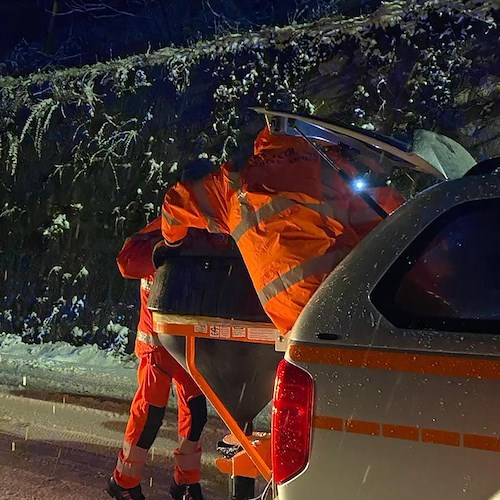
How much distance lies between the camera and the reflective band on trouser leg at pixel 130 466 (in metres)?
4.07

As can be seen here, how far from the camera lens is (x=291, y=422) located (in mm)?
2182

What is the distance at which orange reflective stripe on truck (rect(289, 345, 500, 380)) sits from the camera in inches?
76.7

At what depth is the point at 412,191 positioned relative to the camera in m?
7.41

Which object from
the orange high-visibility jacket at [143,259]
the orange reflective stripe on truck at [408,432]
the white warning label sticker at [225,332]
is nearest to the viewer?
the orange reflective stripe on truck at [408,432]

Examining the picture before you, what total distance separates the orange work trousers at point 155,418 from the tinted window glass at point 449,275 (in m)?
2.13

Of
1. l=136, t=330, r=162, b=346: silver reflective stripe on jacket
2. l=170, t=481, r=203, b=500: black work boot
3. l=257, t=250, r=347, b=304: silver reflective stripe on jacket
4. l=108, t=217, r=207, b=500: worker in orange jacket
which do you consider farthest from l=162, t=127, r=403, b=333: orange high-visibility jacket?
l=170, t=481, r=203, b=500: black work boot

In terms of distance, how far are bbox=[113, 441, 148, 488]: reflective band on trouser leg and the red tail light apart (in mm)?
2034

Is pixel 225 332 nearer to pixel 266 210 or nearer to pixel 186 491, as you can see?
pixel 266 210

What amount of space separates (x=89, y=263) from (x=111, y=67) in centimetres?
316

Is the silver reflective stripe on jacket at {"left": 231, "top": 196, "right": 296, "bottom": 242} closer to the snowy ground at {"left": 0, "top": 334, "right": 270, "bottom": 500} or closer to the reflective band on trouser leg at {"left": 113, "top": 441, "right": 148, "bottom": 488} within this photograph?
the reflective band on trouser leg at {"left": 113, "top": 441, "right": 148, "bottom": 488}

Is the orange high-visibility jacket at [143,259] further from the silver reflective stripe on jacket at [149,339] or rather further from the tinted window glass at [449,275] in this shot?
the tinted window glass at [449,275]

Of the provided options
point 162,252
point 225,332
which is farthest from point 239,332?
point 162,252

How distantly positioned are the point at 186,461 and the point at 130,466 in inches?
13.1

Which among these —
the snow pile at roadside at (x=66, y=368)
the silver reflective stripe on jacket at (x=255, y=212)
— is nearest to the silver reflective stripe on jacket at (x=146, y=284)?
the silver reflective stripe on jacket at (x=255, y=212)
